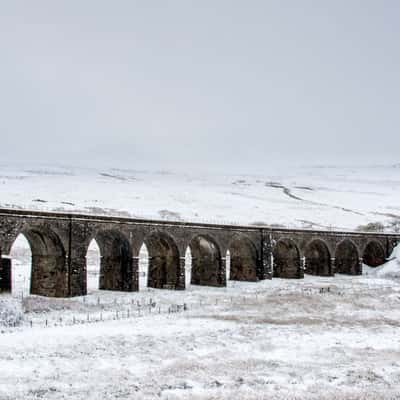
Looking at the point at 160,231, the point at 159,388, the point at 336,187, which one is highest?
the point at 336,187

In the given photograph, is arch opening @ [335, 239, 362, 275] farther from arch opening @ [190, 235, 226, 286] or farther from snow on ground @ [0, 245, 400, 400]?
snow on ground @ [0, 245, 400, 400]

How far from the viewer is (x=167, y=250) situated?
49719mm

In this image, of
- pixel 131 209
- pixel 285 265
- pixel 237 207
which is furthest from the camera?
pixel 237 207

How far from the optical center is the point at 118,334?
27234 millimetres

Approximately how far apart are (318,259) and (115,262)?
2970 centimetres

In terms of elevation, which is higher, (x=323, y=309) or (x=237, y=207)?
(x=237, y=207)

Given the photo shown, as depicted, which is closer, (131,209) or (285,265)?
(285,265)

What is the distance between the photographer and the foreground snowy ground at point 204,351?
19.2m

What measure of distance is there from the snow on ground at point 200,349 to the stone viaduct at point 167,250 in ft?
9.95

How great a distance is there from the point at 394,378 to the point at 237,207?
72.2 metres

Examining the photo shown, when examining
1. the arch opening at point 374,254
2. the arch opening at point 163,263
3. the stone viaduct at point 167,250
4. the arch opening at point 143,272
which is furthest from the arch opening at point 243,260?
the arch opening at point 374,254

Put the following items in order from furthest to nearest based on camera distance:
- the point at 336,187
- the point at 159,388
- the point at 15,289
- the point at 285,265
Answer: the point at 336,187, the point at 285,265, the point at 15,289, the point at 159,388

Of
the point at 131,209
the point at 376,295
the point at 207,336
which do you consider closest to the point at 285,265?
the point at 376,295

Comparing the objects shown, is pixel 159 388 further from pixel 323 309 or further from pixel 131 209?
pixel 131 209
